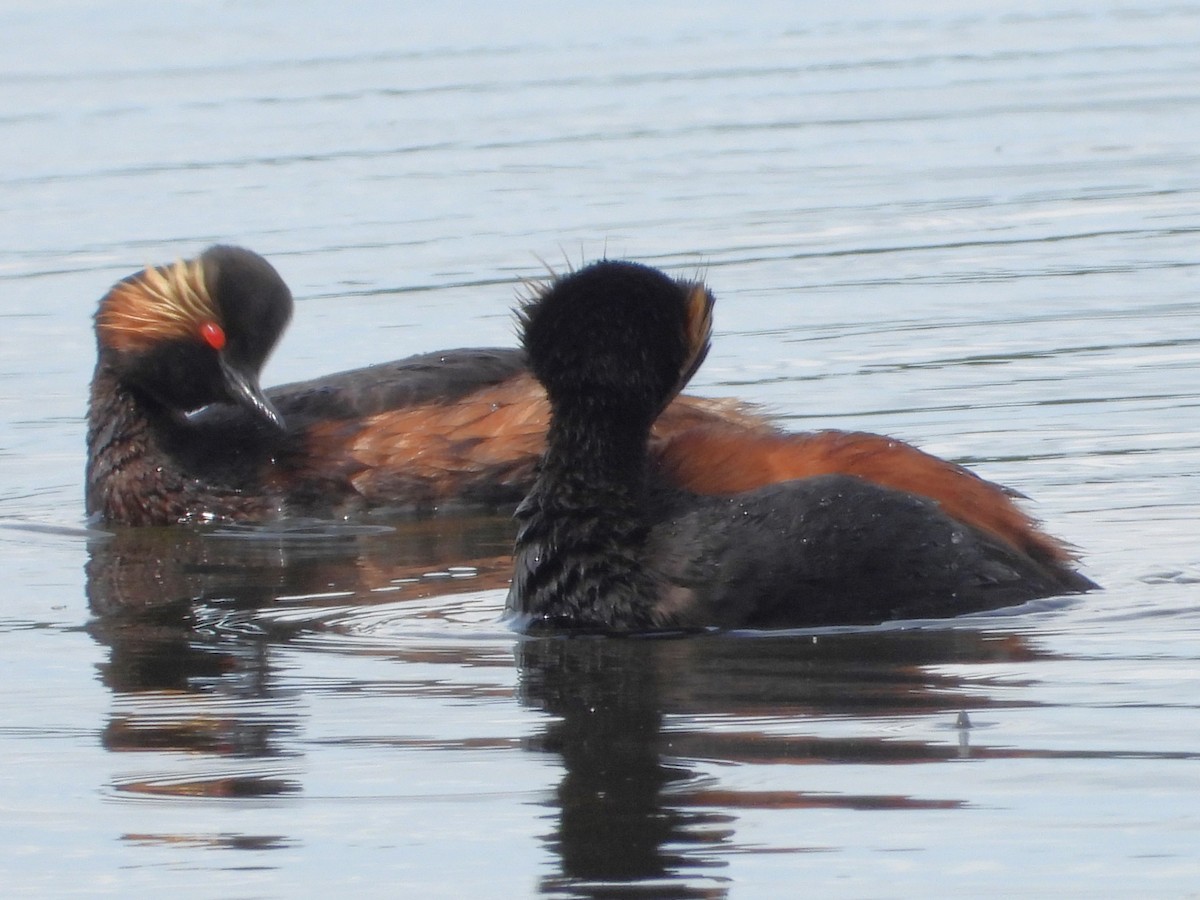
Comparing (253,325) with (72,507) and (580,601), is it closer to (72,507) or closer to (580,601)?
(72,507)

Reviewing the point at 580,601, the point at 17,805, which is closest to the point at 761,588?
the point at 580,601

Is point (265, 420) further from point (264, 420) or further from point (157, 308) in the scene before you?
point (157, 308)

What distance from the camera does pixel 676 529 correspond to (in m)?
7.45

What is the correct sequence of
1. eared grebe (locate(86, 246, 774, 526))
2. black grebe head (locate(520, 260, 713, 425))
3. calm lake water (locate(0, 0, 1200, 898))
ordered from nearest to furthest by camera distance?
calm lake water (locate(0, 0, 1200, 898)), black grebe head (locate(520, 260, 713, 425)), eared grebe (locate(86, 246, 774, 526))

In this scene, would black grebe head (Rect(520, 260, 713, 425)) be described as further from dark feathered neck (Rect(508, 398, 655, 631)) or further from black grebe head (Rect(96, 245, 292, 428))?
black grebe head (Rect(96, 245, 292, 428))

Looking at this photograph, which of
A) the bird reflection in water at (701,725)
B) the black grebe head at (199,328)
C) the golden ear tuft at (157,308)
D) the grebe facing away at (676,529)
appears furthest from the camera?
the golden ear tuft at (157,308)

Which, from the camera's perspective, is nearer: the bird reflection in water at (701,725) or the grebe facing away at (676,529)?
the bird reflection in water at (701,725)

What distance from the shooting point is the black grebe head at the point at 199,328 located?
11062 millimetres

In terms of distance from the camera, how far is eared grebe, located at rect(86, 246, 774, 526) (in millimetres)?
10852

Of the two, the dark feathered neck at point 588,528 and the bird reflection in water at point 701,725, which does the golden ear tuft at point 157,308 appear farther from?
the bird reflection in water at point 701,725

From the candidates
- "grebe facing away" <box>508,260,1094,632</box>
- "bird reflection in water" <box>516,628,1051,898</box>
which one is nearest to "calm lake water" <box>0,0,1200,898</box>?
"bird reflection in water" <box>516,628,1051,898</box>

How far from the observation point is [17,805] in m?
5.96

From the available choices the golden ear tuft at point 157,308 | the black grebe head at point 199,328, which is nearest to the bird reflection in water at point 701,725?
the black grebe head at point 199,328

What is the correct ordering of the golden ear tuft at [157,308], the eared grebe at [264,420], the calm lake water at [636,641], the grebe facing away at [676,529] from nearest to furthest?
the calm lake water at [636,641]
the grebe facing away at [676,529]
the eared grebe at [264,420]
the golden ear tuft at [157,308]
